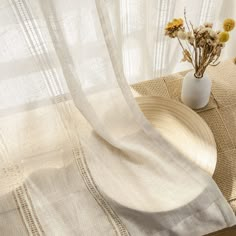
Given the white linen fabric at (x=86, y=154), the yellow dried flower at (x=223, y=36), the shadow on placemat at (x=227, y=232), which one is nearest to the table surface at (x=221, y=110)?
the shadow on placemat at (x=227, y=232)

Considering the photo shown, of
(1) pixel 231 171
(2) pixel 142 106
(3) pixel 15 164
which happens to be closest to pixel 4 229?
(3) pixel 15 164

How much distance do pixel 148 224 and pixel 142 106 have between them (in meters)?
0.33

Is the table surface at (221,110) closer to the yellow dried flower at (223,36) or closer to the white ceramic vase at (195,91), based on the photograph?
the white ceramic vase at (195,91)

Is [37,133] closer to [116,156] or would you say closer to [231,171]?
[116,156]

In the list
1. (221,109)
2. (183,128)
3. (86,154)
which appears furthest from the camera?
(221,109)

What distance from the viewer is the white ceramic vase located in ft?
3.10

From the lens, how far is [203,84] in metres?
0.95

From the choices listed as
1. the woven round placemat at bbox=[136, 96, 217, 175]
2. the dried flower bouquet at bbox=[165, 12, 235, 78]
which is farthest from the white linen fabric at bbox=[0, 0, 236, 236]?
the dried flower bouquet at bbox=[165, 12, 235, 78]

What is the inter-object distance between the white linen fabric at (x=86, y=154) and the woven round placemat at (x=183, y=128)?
5 centimetres

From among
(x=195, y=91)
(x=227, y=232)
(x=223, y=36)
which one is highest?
(x=223, y=36)

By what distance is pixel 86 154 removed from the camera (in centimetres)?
82

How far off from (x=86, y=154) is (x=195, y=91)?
0.36m

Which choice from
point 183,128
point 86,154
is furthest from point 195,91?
point 86,154

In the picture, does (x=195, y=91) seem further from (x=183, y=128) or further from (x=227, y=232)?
(x=227, y=232)
